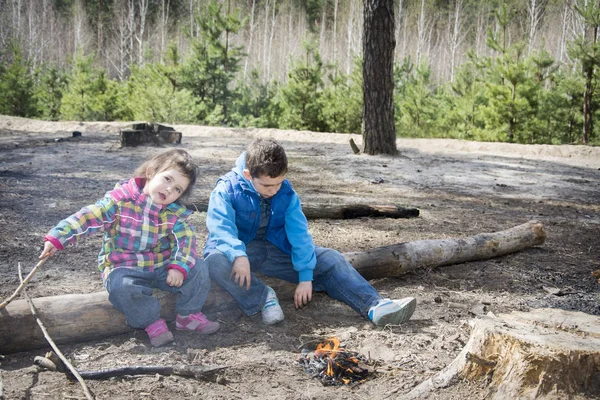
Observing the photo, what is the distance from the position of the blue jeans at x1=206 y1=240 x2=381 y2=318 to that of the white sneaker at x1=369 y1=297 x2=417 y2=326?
9 centimetres

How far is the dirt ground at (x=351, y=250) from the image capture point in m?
2.37

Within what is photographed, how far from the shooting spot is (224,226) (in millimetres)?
3043

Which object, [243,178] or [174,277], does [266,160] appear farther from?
[174,277]

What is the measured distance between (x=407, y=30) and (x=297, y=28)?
8537 mm

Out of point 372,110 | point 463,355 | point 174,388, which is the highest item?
point 372,110

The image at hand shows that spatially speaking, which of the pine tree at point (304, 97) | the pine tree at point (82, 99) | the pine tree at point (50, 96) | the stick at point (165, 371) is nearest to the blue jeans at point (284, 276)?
the stick at point (165, 371)

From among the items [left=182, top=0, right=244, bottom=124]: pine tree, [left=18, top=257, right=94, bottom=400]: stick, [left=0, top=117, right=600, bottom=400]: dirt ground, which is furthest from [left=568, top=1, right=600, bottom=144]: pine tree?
[left=18, top=257, right=94, bottom=400]: stick

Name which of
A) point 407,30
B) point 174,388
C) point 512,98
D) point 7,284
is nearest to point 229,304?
point 174,388

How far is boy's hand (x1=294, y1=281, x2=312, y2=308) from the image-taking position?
3.11m

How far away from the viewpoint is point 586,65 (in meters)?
14.0

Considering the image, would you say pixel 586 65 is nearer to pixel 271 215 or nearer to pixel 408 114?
pixel 408 114

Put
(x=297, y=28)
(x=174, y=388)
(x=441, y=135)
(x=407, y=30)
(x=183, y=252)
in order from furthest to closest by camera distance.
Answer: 1. (x=297, y=28)
2. (x=407, y=30)
3. (x=441, y=135)
4. (x=183, y=252)
5. (x=174, y=388)

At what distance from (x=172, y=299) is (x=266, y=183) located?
2.70ft

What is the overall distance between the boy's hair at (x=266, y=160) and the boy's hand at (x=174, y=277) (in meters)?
0.69
